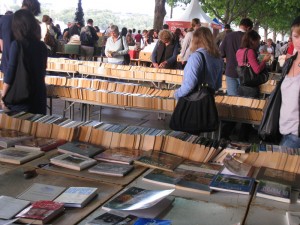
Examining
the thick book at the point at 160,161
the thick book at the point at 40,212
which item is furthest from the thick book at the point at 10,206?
the thick book at the point at 160,161

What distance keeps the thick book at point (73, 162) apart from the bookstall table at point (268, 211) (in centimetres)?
103

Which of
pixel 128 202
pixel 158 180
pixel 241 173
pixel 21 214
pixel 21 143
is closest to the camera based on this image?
pixel 21 214

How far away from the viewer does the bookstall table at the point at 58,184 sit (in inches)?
80.4

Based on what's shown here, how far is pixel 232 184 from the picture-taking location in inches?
96.0

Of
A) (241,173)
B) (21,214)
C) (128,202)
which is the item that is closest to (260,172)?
(241,173)

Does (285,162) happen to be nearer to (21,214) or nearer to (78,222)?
(78,222)

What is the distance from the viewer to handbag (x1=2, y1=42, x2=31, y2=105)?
4.14 m

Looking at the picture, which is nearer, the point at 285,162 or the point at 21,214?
the point at 21,214

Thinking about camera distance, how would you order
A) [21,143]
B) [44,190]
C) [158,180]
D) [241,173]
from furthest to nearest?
[21,143] → [241,173] → [158,180] → [44,190]

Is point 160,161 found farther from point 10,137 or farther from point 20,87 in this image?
point 20,87

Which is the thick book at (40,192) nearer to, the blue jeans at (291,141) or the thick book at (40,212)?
the thick book at (40,212)

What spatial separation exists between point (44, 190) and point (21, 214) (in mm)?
326

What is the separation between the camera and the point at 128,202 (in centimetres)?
206

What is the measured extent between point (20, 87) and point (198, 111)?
5.96ft
